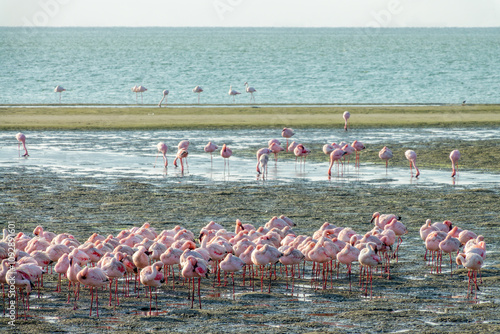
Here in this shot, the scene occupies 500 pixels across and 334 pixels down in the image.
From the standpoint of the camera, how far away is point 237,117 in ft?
119

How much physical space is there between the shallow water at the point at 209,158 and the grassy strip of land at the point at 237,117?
1.53 metres

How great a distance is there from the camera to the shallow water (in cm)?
2025

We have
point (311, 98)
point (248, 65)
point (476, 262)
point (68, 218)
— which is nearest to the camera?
point (476, 262)

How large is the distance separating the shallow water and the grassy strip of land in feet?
5.02

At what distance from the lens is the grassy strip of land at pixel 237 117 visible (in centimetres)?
3266

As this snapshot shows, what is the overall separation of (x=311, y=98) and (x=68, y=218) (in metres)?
41.7

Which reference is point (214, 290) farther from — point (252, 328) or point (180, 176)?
point (180, 176)

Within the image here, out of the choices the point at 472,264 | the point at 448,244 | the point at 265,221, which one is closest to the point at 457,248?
the point at 448,244

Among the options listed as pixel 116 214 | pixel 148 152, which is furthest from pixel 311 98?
pixel 116 214

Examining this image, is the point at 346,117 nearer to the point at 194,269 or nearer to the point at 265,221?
the point at 265,221

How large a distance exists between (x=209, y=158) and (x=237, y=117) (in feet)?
A: 39.8

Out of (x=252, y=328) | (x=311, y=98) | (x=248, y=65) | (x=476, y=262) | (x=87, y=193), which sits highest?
(x=248, y=65)

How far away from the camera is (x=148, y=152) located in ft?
82.9

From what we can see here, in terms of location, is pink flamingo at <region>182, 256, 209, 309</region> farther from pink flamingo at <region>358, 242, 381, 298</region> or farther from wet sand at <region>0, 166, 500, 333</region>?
pink flamingo at <region>358, 242, 381, 298</region>
